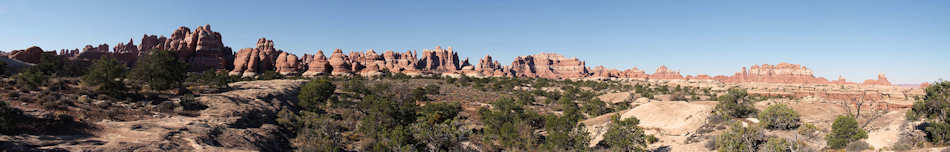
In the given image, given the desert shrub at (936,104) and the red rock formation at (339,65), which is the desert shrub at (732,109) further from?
the red rock formation at (339,65)

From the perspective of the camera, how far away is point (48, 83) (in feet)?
114

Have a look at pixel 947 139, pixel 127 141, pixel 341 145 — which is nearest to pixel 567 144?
pixel 341 145

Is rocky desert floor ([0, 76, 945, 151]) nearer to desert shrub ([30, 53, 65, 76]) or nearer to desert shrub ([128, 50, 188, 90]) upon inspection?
desert shrub ([128, 50, 188, 90])

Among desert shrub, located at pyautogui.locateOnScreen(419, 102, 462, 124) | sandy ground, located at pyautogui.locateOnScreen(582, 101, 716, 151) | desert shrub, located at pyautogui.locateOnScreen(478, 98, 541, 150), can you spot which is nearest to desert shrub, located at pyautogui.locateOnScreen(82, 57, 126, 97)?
desert shrub, located at pyautogui.locateOnScreen(419, 102, 462, 124)

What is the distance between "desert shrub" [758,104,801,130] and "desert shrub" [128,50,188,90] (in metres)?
57.9

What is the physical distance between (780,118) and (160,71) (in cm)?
5993

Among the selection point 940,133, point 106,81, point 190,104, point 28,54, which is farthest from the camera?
point 28,54

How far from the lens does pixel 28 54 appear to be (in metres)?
74.2

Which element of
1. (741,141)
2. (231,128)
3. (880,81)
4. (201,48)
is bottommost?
(741,141)

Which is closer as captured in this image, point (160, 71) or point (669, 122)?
point (160, 71)

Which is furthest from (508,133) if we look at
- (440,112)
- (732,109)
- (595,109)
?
(732,109)

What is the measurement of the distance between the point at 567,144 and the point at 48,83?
46.3 metres

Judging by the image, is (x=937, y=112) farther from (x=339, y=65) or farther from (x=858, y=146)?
(x=339, y=65)

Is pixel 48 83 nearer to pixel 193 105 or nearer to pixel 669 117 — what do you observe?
pixel 193 105
